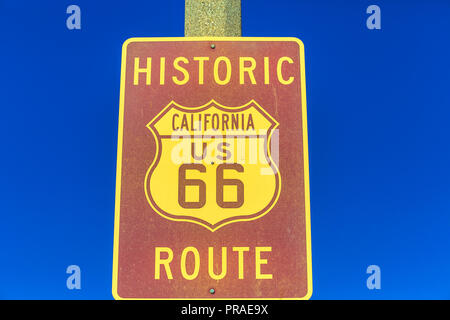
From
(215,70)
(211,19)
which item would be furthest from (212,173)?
(211,19)

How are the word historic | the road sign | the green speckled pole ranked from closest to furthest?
the road sign → the word historic → the green speckled pole

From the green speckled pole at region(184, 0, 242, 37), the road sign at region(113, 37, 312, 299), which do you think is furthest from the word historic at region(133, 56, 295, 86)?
the green speckled pole at region(184, 0, 242, 37)

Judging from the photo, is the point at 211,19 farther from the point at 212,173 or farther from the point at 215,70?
the point at 212,173

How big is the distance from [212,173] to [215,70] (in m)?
0.42

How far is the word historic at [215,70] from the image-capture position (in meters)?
A: 1.86

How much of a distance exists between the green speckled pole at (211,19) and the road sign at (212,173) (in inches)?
8.9

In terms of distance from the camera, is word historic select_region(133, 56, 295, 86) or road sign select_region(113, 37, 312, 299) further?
word historic select_region(133, 56, 295, 86)

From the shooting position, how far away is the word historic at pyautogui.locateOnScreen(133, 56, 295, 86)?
186 cm

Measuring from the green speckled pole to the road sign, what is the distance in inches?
8.9

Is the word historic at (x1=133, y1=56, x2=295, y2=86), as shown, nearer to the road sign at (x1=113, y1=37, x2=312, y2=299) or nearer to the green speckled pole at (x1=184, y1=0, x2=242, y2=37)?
the road sign at (x1=113, y1=37, x2=312, y2=299)

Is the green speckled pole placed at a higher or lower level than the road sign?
higher

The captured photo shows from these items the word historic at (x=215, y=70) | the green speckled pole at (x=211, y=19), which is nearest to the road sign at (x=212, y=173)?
the word historic at (x=215, y=70)

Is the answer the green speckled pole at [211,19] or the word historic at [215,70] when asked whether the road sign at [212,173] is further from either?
the green speckled pole at [211,19]
